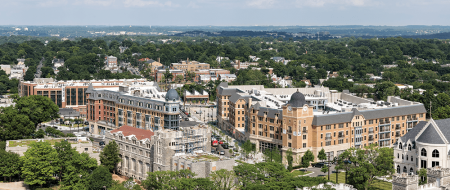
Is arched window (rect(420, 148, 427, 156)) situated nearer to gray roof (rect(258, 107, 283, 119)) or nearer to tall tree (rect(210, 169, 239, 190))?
gray roof (rect(258, 107, 283, 119))

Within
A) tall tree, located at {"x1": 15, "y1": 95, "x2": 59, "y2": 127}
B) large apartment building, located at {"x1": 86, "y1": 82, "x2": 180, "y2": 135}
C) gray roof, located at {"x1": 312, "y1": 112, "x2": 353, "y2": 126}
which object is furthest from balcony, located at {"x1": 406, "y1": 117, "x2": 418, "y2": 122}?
tall tree, located at {"x1": 15, "y1": 95, "x2": 59, "y2": 127}

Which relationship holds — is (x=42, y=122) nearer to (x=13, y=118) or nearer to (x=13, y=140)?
(x=13, y=118)

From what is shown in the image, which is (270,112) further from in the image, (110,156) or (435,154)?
(435,154)

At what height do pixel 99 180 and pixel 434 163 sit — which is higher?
pixel 434 163

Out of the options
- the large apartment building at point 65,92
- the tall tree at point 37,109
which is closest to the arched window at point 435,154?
the tall tree at point 37,109

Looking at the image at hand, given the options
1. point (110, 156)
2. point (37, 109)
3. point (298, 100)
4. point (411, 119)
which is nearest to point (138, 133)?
point (110, 156)
